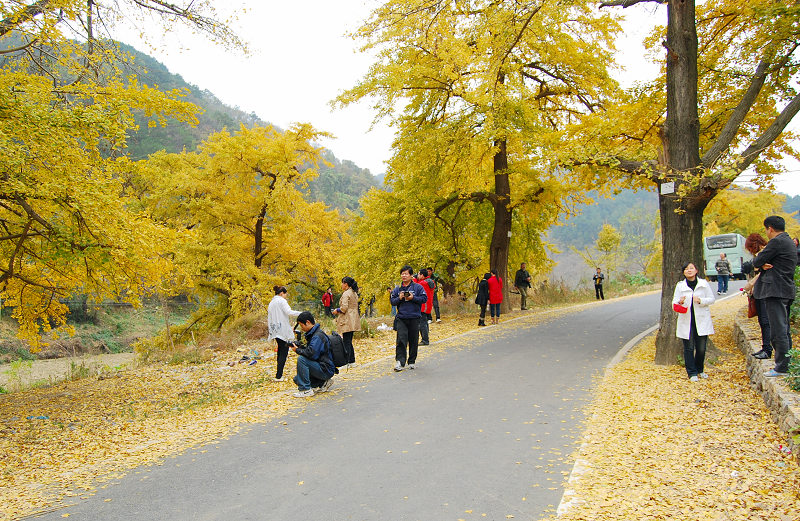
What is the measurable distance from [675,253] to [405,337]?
5051mm

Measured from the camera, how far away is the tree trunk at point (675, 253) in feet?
29.6

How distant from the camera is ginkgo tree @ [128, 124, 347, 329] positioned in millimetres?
21484

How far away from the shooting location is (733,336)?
1106 cm

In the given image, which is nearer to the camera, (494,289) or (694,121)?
(694,121)

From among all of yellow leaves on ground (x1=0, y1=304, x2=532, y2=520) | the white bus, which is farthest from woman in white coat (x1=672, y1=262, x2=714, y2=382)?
the white bus

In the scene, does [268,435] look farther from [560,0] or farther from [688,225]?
[560,0]

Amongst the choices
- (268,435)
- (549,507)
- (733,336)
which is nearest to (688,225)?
(733,336)

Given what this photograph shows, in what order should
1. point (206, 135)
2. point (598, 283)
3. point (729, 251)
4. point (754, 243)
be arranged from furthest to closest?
point (206, 135)
point (729, 251)
point (598, 283)
point (754, 243)

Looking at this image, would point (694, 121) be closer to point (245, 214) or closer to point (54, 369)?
point (245, 214)

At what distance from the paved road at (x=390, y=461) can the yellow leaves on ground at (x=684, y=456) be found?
321 mm

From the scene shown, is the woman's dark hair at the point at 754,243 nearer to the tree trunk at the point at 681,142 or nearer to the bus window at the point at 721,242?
the tree trunk at the point at 681,142

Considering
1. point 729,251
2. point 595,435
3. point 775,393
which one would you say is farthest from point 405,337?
point 729,251

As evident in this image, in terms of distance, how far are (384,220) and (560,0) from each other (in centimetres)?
941

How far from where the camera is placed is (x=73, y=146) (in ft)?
23.6
